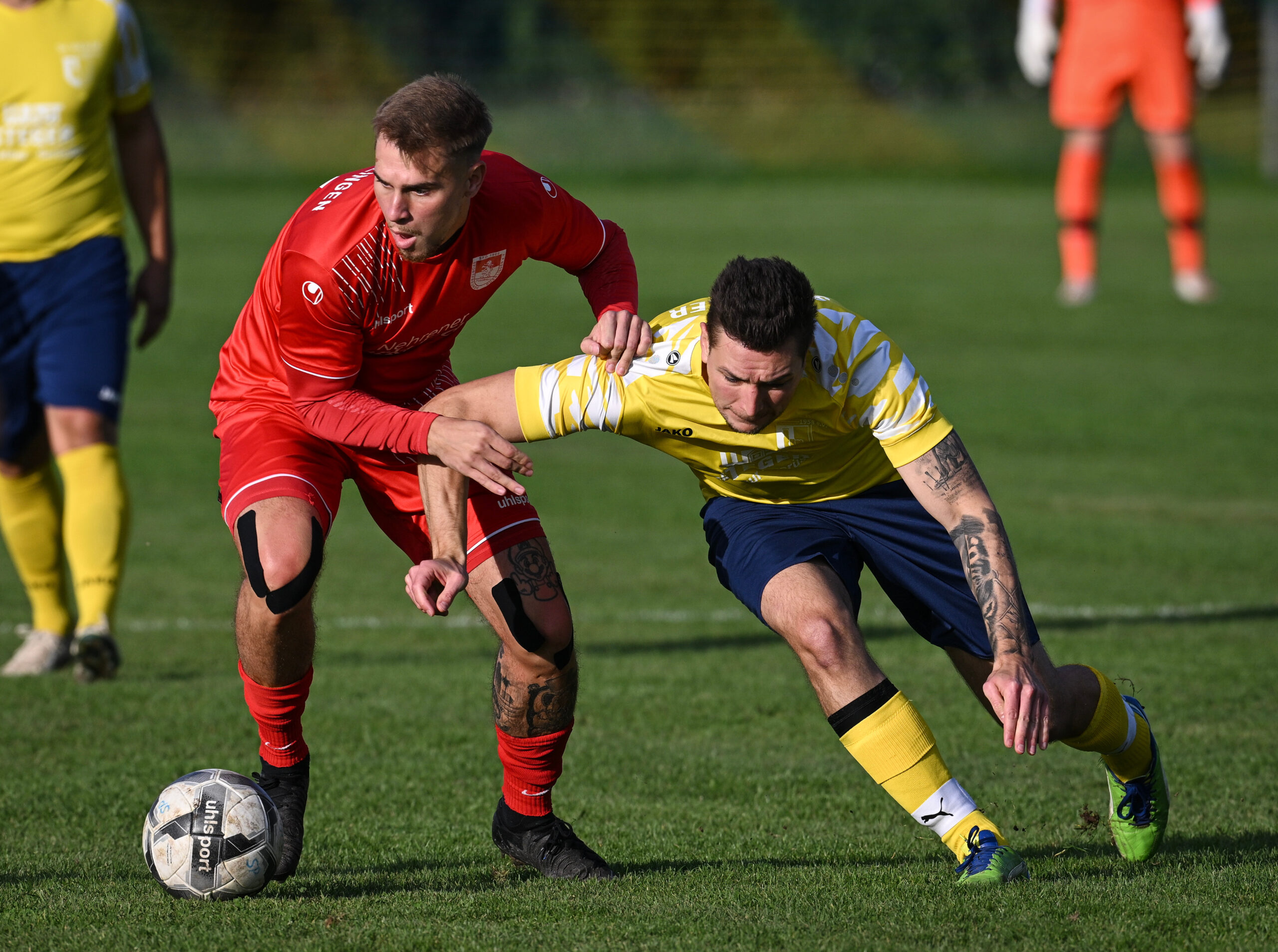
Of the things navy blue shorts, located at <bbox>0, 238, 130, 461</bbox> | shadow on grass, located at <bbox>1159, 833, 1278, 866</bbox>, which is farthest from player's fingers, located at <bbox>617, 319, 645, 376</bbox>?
navy blue shorts, located at <bbox>0, 238, 130, 461</bbox>

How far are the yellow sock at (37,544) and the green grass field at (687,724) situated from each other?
1.35ft

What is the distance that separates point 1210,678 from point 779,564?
3.30m

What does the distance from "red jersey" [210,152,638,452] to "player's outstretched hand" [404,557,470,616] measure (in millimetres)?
323

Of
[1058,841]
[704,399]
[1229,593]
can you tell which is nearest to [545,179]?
[704,399]

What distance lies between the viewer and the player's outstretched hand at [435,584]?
4.16 meters

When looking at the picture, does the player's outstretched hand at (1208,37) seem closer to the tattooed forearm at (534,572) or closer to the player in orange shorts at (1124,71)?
the player in orange shorts at (1124,71)

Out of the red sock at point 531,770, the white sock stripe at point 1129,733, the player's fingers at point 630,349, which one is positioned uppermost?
the player's fingers at point 630,349

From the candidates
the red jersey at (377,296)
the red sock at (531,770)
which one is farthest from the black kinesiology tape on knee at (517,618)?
the red jersey at (377,296)

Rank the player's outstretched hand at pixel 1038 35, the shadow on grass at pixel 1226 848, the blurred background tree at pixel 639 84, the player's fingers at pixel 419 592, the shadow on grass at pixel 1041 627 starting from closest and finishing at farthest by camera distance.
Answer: the player's fingers at pixel 419 592, the shadow on grass at pixel 1226 848, the shadow on grass at pixel 1041 627, the player's outstretched hand at pixel 1038 35, the blurred background tree at pixel 639 84

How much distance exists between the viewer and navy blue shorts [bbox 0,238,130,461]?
7062 mm

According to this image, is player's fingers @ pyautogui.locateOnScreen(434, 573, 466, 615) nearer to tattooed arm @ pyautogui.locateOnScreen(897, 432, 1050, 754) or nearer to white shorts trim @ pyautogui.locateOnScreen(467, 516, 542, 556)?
white shorts trim @ pyautogui.locateOnScreen(467, 516, 542, 556)

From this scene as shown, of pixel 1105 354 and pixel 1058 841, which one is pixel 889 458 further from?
pixel 1105 354

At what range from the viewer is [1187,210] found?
16.3 m

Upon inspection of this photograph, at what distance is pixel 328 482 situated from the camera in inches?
190
